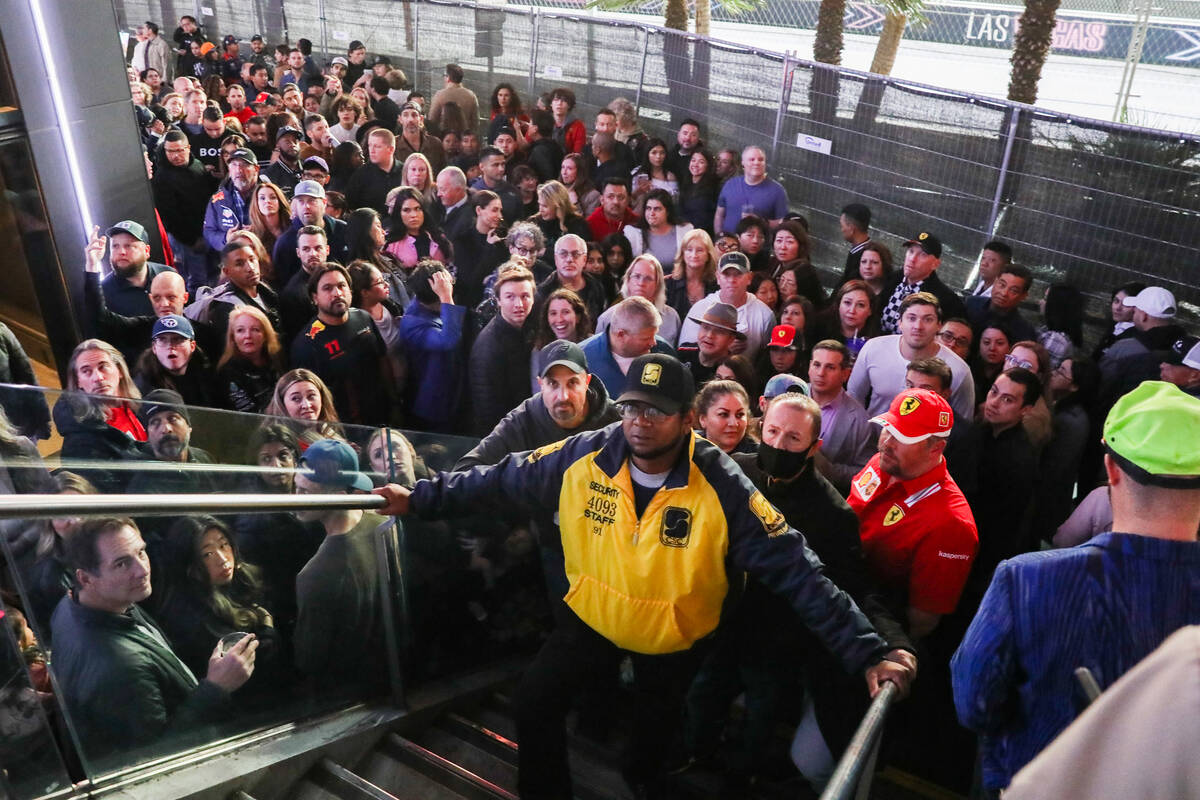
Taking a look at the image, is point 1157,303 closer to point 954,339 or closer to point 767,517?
point 954,339

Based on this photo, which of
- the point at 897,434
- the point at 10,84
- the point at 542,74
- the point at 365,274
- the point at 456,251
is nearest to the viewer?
the point at 897,434

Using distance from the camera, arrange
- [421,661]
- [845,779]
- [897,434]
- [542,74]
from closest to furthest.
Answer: [845,779], [897,434], [421,661], [542,74]

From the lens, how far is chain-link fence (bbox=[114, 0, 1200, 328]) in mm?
7062

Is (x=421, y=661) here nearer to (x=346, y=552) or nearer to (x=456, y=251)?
(x=346, y=552)

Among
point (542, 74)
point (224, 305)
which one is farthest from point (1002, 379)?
point (542, 74)

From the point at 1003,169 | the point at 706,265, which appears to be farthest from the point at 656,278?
the point at 1003,169

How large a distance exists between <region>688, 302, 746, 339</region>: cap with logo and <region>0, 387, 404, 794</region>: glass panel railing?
96.3 inches

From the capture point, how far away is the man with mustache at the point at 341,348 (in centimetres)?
532

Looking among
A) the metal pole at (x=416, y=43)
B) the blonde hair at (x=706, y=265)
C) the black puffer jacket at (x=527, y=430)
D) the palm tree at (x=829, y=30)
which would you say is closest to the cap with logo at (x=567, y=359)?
the black puffer jacket at (x=527, y=430)

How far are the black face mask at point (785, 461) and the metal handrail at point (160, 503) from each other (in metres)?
1.39

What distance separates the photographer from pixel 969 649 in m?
2.38

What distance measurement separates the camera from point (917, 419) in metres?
3.56

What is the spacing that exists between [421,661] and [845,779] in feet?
7.79

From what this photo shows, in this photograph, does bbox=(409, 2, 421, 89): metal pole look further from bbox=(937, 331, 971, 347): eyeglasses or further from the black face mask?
the black face mask
